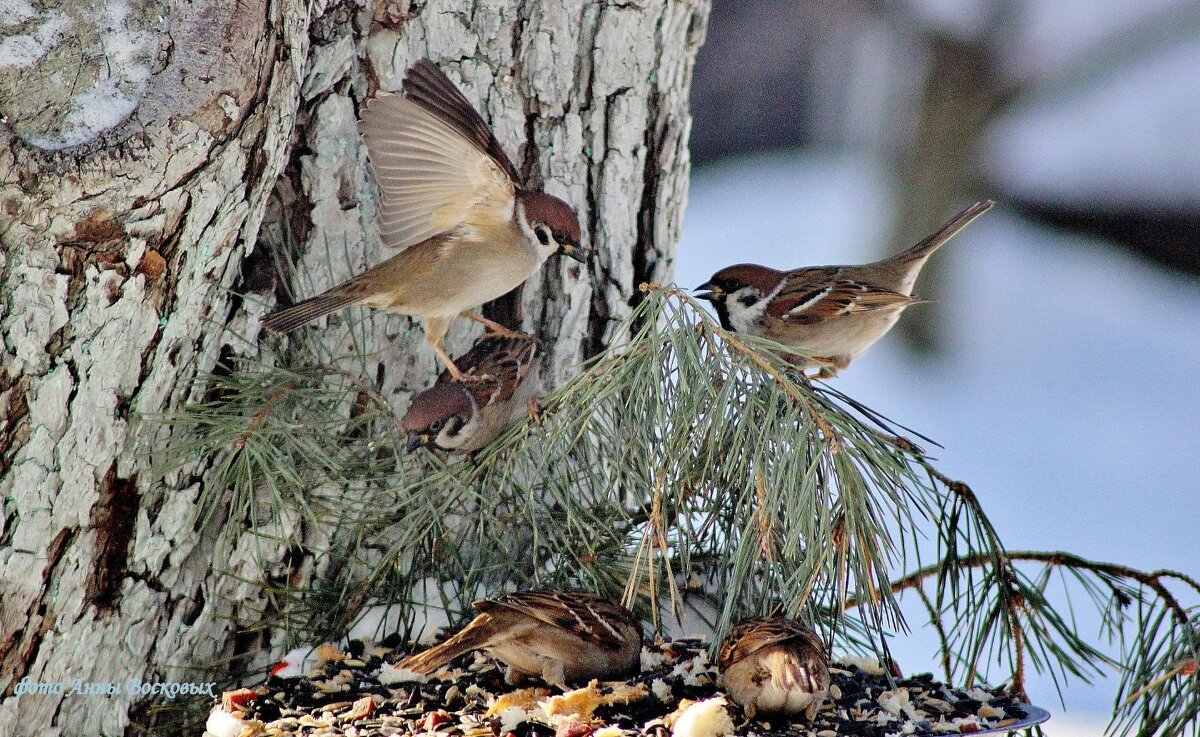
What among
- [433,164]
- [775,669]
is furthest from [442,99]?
[775,669]

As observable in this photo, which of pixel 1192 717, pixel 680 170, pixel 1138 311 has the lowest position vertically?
pixel 1192 717

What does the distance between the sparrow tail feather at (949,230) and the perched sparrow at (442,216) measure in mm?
533

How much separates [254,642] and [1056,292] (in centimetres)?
206

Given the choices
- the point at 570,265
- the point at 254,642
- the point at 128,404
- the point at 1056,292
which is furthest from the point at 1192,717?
the point at 1056,292

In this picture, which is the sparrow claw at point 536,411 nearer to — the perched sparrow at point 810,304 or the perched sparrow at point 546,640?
the perched sparrow at point 546,640

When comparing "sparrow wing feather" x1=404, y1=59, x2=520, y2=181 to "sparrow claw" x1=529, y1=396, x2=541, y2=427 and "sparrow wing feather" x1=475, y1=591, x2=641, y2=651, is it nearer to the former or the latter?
"sparrow claw" x1=529, y1=396, x2=541, y2=427

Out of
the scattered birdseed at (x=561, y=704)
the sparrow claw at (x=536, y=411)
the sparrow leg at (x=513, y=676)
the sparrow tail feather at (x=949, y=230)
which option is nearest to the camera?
the scattered birdseed at (x=561, y=704)

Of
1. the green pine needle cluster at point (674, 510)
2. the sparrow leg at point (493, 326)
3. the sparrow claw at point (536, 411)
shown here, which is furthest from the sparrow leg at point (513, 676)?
the sparrow leg at point (493, 326)

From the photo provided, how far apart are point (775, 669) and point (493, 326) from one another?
2.31ft

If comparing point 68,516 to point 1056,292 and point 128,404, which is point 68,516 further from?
point 1056,292

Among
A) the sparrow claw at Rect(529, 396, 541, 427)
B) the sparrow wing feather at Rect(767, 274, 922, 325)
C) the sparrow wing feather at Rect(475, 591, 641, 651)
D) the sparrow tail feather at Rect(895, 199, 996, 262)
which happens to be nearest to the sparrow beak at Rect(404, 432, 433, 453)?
the sparrow claw at Rect(529, 396, 541, 427)

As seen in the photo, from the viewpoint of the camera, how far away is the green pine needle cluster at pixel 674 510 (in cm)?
96

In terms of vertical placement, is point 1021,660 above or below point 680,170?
below

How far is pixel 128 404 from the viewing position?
3.69 feet
